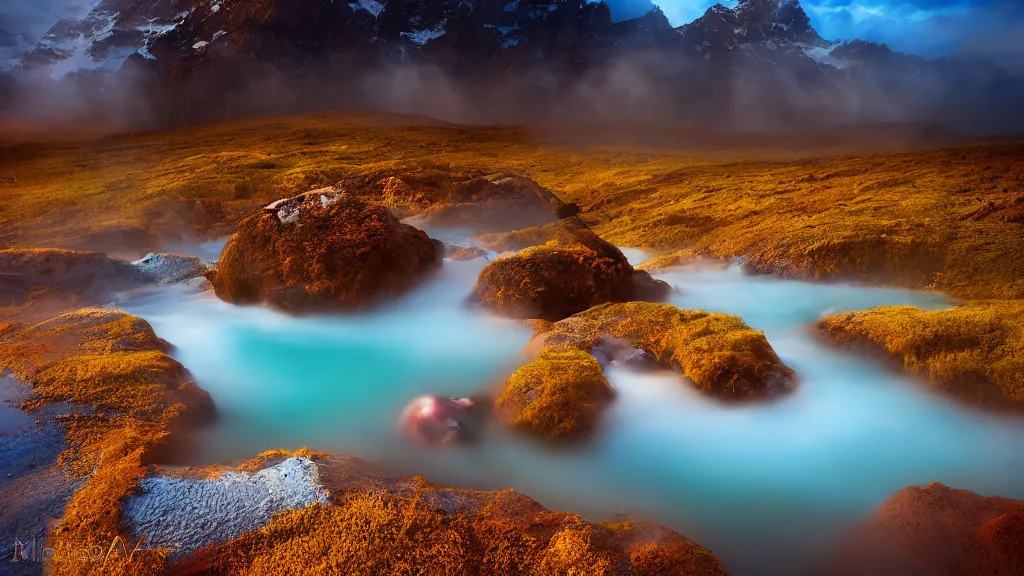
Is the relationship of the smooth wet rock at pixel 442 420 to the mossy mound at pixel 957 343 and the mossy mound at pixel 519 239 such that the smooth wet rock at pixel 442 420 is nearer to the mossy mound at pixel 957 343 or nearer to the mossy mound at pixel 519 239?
the mossy mound at pixel 957 343

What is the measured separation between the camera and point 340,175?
97.7 feet

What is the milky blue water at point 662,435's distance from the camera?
5.15 meters

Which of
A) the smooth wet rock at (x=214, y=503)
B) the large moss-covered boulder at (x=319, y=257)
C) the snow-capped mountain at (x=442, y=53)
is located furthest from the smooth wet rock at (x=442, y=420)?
the snow-capped mountain at (x=442, y=53)

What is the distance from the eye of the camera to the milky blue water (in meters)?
5.15

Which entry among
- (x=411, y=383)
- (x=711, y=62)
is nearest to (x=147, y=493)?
(x=411, y=383)

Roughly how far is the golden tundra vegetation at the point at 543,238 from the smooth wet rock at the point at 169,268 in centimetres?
467

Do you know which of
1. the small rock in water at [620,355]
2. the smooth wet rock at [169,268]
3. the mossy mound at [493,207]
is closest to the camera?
the small rock in water at [620,355]

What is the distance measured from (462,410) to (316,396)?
2200 millimetres

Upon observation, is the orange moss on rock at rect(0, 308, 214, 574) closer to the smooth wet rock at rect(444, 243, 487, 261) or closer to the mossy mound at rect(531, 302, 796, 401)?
the mossy mound at rect(531, 302, 796, 401)

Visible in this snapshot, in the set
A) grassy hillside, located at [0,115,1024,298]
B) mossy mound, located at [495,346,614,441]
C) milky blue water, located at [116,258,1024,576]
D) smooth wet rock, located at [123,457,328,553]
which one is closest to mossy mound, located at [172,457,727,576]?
smooth wet rock, located at [123,457,328,553]

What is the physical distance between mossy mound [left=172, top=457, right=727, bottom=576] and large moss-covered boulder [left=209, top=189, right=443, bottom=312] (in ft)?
21.2

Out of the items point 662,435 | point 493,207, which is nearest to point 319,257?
point 662,435

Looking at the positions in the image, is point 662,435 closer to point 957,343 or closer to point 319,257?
point 957,343

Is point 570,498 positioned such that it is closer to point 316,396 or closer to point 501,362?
point 501,362
